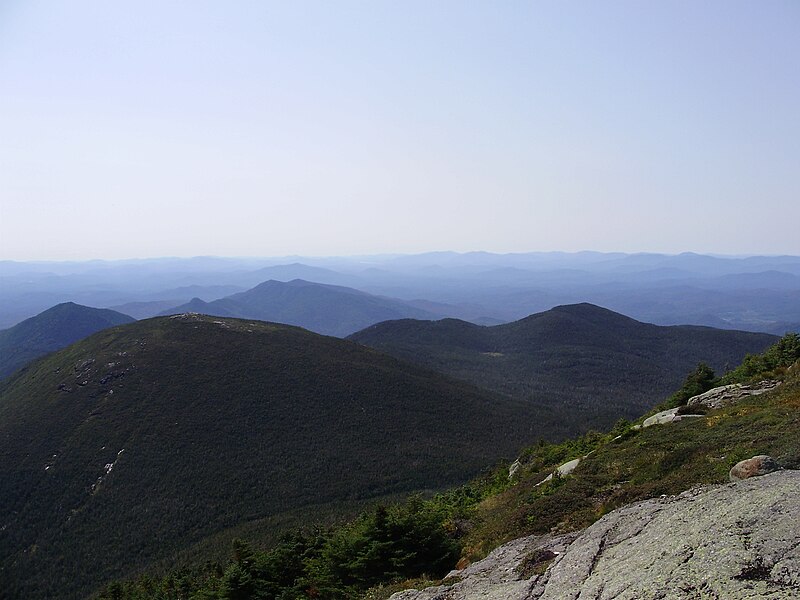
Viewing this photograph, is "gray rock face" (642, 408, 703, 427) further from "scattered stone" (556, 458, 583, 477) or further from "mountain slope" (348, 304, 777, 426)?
"mountain slope" (348, 304, 777, 426)

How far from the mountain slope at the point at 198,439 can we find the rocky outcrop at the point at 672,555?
6062 cm

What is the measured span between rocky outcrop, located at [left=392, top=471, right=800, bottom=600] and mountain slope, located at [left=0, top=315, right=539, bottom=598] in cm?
6062

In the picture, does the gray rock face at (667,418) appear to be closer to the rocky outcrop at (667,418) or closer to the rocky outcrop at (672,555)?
the rocky outcrop at (667,418)

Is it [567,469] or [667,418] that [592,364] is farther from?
[567,469]

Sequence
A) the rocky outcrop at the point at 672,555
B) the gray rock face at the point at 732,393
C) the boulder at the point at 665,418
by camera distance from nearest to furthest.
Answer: the rocky outcrop at the point at 672,555 → the gray rock face at the point at 732,393 → the boulder at the point at 665,418

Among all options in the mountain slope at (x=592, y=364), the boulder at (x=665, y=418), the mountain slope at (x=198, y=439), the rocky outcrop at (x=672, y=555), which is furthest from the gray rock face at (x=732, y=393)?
the mountain slope at (x=592, y=364)

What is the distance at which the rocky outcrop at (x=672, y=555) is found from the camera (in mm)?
9312

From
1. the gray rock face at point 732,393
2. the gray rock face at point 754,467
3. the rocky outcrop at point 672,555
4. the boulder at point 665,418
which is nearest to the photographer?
the rocky outcrop at point 672,555

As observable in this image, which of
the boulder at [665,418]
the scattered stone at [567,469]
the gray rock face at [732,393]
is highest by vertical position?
the gray rock face at [732,393]

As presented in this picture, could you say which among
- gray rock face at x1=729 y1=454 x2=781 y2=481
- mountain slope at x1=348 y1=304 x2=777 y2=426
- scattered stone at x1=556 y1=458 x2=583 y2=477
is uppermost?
gray rock face at x1=729 y1=454 x2=781 y2=481

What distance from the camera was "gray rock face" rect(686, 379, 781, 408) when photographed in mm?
24125

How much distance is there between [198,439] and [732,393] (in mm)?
90480

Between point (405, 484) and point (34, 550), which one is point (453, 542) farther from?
point (34, 550)

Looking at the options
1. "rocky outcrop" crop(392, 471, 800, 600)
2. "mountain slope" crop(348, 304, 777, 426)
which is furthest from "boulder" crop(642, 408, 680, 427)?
"mountain slope" crop(348, 304, 777, 426)
